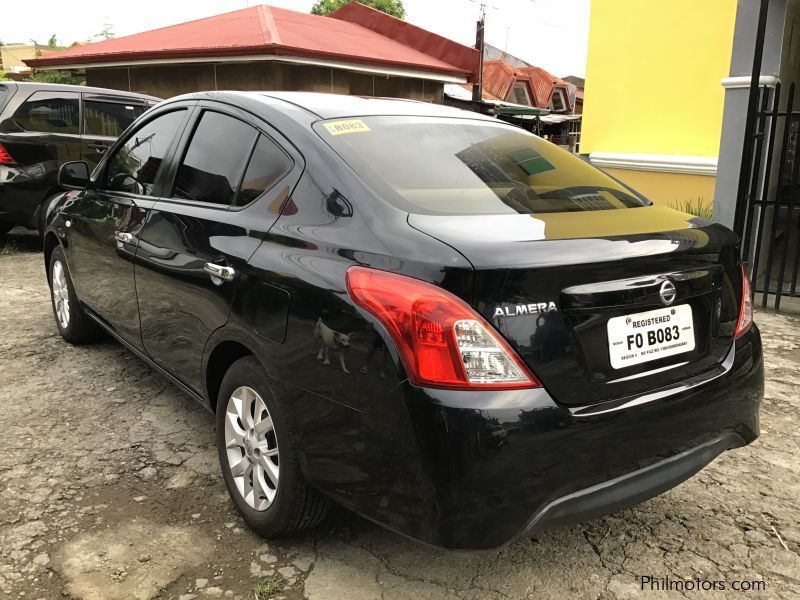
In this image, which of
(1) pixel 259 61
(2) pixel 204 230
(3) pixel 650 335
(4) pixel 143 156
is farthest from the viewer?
(1) pixel 259 61

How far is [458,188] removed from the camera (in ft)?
8.01

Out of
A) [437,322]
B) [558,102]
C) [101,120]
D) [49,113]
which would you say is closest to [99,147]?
[101,120]

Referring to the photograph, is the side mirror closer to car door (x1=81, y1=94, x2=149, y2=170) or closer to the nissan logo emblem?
the nissan logo emblem

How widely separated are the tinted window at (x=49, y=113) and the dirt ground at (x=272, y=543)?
499 centimetres

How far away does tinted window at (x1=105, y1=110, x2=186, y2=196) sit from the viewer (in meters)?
3.33

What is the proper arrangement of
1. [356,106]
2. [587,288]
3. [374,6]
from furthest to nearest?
[374,6]
[356,106]
[587,288]

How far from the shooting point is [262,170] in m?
2.60

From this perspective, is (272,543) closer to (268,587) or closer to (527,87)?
(268,587)

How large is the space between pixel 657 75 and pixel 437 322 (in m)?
7.16

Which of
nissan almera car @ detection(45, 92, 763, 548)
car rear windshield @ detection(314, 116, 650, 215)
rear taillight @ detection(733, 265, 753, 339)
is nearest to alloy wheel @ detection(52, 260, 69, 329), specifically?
nissan almera car @ detection(45, 92, 763, 548)

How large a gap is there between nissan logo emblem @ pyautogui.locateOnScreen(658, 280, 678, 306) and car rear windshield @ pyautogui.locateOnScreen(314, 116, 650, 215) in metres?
0.46

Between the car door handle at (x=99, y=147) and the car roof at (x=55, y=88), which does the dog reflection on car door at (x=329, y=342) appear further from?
the car roof at (x=55, y=88)

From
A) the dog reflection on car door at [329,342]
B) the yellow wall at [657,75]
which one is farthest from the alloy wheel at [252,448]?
the yellow wall at [657,75]

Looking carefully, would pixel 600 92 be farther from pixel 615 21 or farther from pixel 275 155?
pixel 275 155
